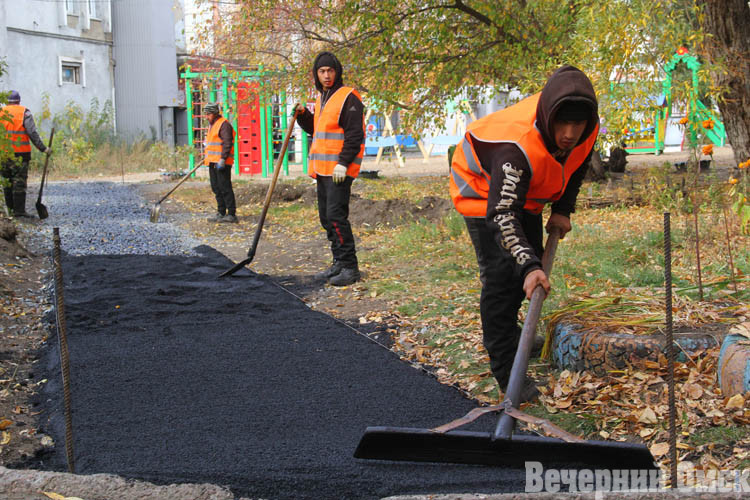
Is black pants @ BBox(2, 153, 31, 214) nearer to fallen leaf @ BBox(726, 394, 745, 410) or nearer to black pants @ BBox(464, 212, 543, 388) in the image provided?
black pants @ BBox(464, 212, 543, 388)

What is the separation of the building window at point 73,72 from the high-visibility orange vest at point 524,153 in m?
22.1

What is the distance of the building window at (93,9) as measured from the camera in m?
24.2

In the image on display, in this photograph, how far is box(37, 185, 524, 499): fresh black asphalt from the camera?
294cm

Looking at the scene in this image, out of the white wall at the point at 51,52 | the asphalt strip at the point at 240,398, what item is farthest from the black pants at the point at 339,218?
the white wall at the point at 51,52

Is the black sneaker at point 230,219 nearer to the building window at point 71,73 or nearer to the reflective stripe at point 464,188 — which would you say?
the reflective stripe at point 464,188

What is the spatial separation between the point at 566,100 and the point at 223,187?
8.47 metres

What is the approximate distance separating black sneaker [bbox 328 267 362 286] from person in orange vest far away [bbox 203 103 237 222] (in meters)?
4.40

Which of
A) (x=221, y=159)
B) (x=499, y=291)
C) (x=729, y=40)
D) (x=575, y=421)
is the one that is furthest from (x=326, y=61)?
(x=221, y=159)

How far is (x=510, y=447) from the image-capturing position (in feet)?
9.57

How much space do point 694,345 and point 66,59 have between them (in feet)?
75.2

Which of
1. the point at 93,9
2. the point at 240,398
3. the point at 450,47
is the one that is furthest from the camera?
A: the point at 93,9

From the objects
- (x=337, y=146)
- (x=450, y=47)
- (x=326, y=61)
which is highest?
(x=450, y=47)

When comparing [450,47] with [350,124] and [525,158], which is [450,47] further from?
[525,158]

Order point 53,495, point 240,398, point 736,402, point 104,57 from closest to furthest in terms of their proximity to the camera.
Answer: point 53,495 → point 736,402 → point 240,398 → point 104,57
